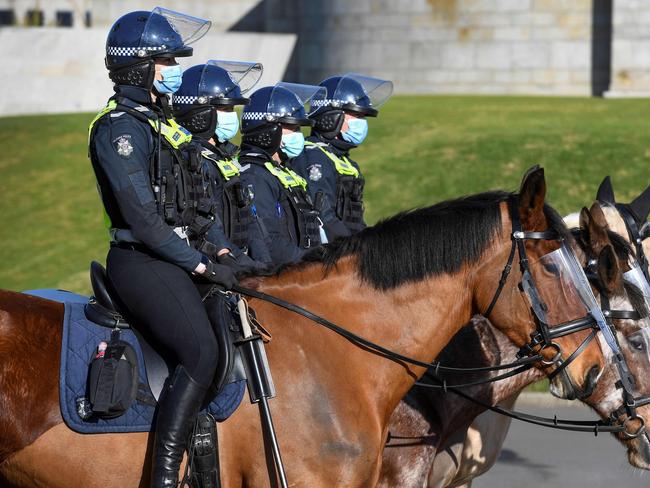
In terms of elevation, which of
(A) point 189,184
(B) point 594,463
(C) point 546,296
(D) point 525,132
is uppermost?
(A) point 189,184

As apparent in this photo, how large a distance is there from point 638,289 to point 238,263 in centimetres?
187

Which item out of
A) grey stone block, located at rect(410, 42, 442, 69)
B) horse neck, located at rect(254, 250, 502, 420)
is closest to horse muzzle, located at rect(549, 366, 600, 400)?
horse neck, located at rect(254, 250, 502, 420)

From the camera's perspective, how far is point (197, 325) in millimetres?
4660

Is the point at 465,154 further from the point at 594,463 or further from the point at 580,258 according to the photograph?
the point at 580,258

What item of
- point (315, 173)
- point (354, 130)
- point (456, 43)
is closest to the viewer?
point (315, 173)

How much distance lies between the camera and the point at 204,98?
21.5 feet

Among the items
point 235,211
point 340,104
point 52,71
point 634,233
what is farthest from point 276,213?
point 52,71

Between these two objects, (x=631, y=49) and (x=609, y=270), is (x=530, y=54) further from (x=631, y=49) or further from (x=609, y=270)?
(x=609, y=270)

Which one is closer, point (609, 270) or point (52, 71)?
point (609, 270)

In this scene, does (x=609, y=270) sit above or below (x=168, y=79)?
below

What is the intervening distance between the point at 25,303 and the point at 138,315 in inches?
20.6

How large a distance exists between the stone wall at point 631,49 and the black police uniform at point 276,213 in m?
19.6

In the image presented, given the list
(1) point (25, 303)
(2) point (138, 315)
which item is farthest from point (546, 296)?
(1) point (25, 303)

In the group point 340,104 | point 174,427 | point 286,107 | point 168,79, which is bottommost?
point 174,427
